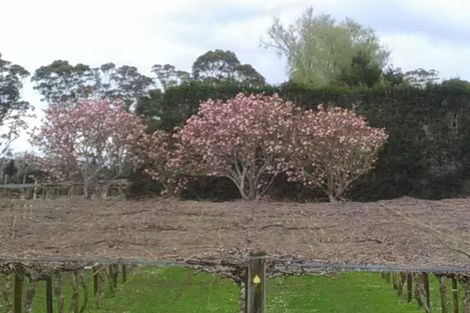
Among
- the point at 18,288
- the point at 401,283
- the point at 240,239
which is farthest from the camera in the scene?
the point at 401,283

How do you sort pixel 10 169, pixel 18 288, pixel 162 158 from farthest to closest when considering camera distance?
pixel 10 169, pixel 162 158, pixel 18 288

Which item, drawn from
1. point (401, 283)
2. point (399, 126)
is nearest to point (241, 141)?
point (399, 126)

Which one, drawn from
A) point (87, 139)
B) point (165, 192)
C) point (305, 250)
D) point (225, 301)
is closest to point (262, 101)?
point (165, 192)

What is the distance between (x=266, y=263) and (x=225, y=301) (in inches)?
222

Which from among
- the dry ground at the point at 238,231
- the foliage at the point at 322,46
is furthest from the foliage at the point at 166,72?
the dry ground at the point at 238,231

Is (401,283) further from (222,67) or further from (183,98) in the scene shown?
(222,67)

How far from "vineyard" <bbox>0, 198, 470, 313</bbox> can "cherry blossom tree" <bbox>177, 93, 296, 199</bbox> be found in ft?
27.9

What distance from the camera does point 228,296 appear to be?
408 inches

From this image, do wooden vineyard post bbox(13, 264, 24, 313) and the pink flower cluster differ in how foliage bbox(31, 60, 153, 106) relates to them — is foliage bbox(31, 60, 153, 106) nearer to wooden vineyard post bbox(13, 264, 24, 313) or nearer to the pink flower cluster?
the pink flower cluster

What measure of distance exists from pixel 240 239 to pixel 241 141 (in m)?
11.2

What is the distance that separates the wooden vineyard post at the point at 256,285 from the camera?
422 cm

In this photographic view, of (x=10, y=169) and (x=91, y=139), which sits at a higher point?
(x=91, y=139)

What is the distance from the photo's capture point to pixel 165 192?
17.7m

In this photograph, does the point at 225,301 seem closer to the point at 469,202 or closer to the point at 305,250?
the point at 469,202
